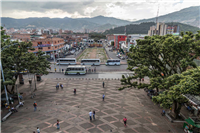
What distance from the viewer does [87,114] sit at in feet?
52.9

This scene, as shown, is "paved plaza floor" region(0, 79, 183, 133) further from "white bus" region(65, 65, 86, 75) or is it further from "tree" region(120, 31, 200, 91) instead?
"white bus" region(65, 65, 86, 75)

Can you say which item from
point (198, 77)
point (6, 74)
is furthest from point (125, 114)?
point (6, 74)

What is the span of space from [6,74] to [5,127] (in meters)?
7.49

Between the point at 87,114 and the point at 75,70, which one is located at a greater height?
the point at 75,70

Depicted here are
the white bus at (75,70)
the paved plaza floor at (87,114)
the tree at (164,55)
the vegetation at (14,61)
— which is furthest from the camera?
the white bus at (75,70)

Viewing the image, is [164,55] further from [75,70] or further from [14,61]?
[75,70]

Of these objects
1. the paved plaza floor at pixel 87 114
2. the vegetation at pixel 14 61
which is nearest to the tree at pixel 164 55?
the paved plaza floor at pixel 87 114

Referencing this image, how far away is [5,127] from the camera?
543 inches

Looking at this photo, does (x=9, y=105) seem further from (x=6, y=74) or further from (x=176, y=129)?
(x=176, y=129)

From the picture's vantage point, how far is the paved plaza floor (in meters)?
13.6

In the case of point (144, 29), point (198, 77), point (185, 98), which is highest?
point (144, 29)

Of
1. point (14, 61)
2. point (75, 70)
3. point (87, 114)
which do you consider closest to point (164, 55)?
point (87, 114)

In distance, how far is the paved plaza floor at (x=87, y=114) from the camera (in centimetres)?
1358

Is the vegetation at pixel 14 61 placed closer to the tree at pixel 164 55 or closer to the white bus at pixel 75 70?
the white bus at pixel 75 70
